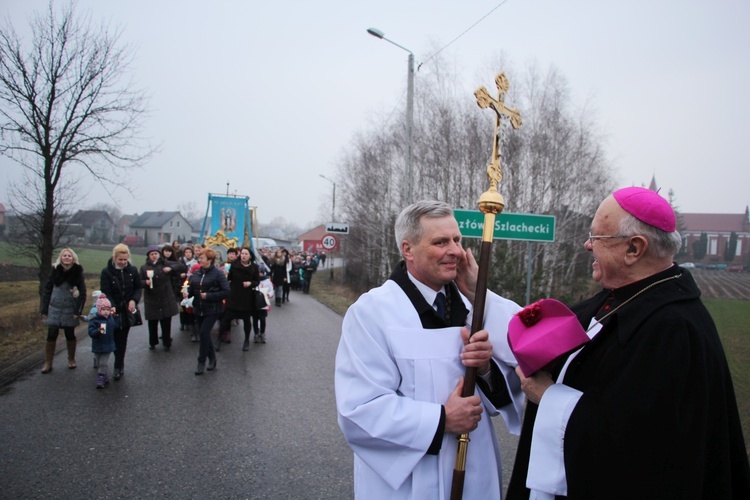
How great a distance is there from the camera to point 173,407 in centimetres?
552

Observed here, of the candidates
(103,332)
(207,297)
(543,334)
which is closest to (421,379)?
(543,334)

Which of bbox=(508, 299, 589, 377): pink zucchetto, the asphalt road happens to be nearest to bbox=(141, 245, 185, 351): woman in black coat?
the asphalt road

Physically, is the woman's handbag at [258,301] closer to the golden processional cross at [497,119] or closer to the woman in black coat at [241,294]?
the woman in black coat at [241,294]

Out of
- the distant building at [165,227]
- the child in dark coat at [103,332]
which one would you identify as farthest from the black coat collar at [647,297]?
the distant building at [165,227]

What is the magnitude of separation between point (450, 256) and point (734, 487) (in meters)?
1.30

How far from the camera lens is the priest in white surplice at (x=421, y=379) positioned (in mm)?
1947

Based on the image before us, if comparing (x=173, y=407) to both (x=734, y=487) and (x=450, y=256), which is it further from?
(x=734, y=487)

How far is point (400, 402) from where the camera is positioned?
6.48 ft

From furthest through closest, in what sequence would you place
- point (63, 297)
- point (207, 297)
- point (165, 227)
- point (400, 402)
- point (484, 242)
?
point (165, 227) → point (207, 297) → point (63, 297) → point (484, 242) → point (400, 402)

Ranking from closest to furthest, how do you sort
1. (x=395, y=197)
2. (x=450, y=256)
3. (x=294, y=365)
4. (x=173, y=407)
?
(x=450, y=256)
(x=173, y=407)
(x=294, y=365)
(x=395, y=197)

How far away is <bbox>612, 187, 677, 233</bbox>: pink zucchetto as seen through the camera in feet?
5.77

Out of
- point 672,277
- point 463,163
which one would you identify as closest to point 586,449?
point 672,277

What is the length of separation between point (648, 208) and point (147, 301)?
830 centimetres

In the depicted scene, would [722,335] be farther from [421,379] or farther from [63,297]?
[63,297]
